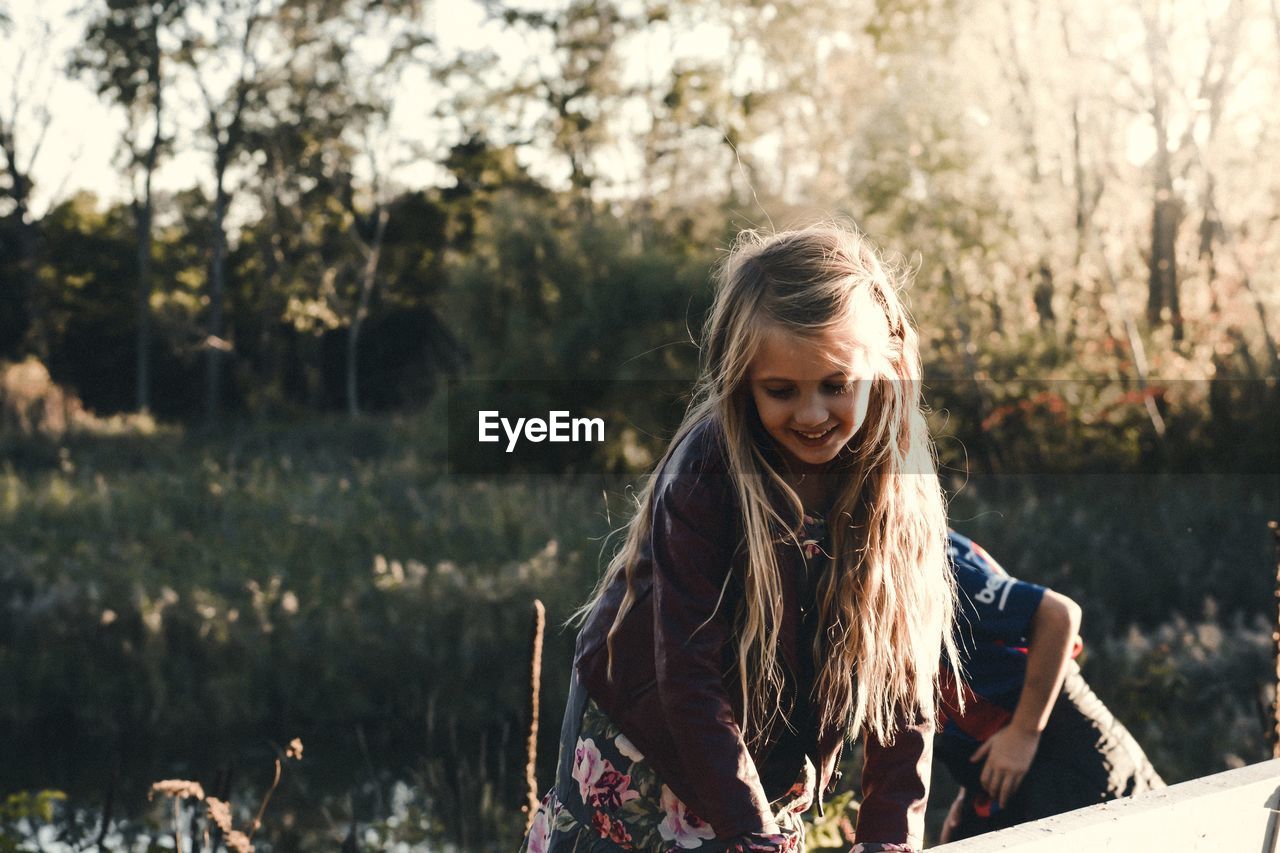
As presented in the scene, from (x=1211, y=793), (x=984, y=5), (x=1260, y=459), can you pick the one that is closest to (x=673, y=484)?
(x=1211, y=793)

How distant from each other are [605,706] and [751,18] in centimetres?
1449

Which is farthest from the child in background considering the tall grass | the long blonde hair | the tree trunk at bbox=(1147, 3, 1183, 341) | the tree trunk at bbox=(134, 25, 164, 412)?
the tree trunk at bbox=(134, 25, 164, 412)

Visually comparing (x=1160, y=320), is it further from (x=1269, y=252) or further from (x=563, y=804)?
(x=563, y=804)

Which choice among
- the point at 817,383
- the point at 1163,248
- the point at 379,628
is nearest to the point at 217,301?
the point at 379,628

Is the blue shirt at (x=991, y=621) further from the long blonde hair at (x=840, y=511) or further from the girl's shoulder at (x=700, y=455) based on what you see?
the girl's shoulder at (x=700, y=455)

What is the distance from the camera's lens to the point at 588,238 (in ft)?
41.7

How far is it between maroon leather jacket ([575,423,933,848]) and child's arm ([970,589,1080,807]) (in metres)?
0.67

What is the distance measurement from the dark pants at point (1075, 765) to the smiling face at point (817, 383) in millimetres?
1110

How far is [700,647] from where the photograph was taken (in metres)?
1.41

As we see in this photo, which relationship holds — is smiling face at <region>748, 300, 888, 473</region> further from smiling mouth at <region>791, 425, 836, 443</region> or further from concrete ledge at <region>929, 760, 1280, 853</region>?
concrete ledge at <region>929, 760, 1280, 853</region>

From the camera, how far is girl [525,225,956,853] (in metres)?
1.45

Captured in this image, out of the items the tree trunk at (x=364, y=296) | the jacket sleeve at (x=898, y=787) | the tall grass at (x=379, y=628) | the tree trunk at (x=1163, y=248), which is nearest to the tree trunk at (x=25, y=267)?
the tree trunk at (x=364, y=296)

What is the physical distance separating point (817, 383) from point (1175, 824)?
90 cm

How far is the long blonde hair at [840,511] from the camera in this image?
4.87ft
